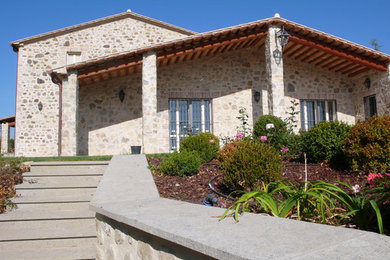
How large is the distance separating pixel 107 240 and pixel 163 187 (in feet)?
5.65

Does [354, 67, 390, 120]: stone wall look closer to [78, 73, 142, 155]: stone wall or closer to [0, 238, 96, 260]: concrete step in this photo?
[78, 73, 142, 155]: stone wall

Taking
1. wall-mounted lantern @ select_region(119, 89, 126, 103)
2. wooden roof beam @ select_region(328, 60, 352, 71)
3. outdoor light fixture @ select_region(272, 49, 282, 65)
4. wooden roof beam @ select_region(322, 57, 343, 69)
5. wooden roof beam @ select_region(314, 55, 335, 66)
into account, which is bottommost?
wall-mounted lantern @ select_region(119, 89, 126, 103)

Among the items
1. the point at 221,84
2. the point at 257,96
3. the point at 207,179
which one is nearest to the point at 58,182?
the point at 207,179

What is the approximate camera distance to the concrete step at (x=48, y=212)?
375cm

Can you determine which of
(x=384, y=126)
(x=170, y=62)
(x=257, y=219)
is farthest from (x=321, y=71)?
(x=257, y=219)

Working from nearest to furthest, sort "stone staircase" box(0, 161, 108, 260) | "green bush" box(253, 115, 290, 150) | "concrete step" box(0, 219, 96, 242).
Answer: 1. "stone staircase" box(0, 161, 108, 260)
2. "concrete step" box(0, 219, 96, 242)
3. "green bush" box(253, 115, 290, 150)

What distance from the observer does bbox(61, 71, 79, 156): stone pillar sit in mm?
8440

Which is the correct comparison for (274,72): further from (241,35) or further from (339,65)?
(339,65)

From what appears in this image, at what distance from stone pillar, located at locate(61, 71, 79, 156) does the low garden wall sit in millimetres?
5875

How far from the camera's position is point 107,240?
2.81 m

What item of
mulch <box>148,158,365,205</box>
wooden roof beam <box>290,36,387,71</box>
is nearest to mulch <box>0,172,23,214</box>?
mulch <box>148,158,365,205</box>

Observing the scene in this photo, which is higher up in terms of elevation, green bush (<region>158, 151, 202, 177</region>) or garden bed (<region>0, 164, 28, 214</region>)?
green bush (<region>158, 151, 202, 177</region>)

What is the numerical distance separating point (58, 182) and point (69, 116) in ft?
13.6

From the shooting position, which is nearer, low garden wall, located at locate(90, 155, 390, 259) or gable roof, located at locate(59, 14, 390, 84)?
low garden wall, located at locate(90, 155, 390, 259)
